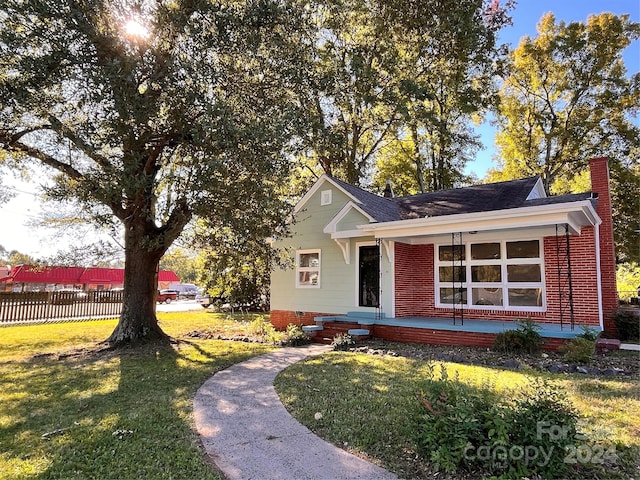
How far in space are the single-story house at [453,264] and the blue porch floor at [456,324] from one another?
3 cm

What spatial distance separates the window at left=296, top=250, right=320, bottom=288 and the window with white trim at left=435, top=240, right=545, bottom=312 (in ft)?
13.2

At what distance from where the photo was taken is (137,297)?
33.7 ft

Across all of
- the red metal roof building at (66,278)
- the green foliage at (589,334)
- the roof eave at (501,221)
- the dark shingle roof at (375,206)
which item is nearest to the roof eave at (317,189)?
the dark shingle roof at (375,206)

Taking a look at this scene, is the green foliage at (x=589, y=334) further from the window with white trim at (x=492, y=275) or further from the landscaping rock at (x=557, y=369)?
the window with white trim at (x=492, y=275)

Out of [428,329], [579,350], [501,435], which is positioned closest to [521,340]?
[579,350]

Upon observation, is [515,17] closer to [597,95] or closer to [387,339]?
[597,95]

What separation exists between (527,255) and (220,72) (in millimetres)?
8930

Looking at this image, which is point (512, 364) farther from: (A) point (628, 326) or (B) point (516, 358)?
(A) point (628, 326)

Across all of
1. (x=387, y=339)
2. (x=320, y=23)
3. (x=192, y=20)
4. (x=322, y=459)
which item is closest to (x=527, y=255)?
(x=387, y=339)

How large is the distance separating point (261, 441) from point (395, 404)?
6.04 feet

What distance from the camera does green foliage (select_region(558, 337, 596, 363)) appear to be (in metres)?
7.14

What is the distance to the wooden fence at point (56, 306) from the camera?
52.9 feet

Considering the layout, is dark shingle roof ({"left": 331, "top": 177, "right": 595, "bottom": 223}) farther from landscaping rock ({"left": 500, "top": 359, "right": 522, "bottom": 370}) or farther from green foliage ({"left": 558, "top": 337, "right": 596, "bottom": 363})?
landscaping rock ({"left": 500, "top": 359, "right": 522, "bottom": 370})

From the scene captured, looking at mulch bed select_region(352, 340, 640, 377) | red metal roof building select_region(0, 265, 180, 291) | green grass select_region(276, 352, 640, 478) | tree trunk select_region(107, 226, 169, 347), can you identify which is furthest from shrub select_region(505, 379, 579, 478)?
red metal roof building select_region(0, 265, 180, 291)
